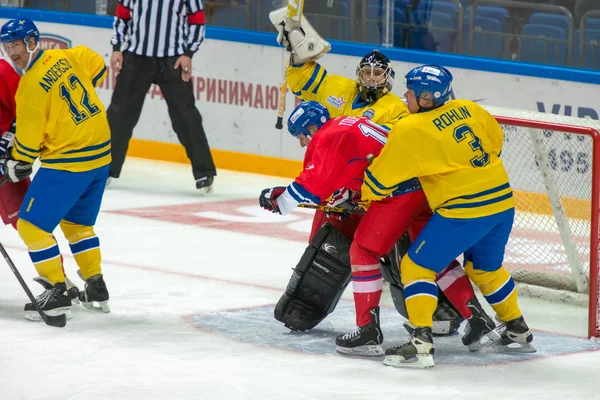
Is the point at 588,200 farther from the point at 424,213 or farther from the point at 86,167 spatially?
A: the point at 86,167

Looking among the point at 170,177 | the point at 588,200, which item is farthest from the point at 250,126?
the point at 588,200

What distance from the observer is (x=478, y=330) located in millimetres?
4906

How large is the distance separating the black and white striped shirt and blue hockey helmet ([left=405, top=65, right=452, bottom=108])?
419cm

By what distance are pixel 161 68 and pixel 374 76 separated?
3.54 meters

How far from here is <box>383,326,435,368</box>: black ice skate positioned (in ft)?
15.2

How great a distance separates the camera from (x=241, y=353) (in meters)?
4.84

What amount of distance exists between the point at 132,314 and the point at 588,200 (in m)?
2.12

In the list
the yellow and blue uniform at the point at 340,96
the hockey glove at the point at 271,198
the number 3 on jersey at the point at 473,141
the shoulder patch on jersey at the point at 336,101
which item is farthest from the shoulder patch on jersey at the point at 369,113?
the number 3 on jersey at the point at 473,141

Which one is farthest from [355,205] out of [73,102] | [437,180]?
[73,102]

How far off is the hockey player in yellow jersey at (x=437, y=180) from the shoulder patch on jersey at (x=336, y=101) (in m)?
1.07

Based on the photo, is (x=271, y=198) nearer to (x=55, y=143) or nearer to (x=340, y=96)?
(x=55, y=143)

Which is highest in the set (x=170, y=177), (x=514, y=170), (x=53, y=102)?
(x=53, y=102)

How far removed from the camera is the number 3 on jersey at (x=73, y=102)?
5164 mm

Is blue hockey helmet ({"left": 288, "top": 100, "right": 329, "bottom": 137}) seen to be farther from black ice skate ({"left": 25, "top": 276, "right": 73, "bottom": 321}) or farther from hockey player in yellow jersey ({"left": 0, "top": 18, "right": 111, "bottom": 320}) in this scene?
black ice skate ({"left": 25, "top": 276, "right": 73, "bottom": 321})
